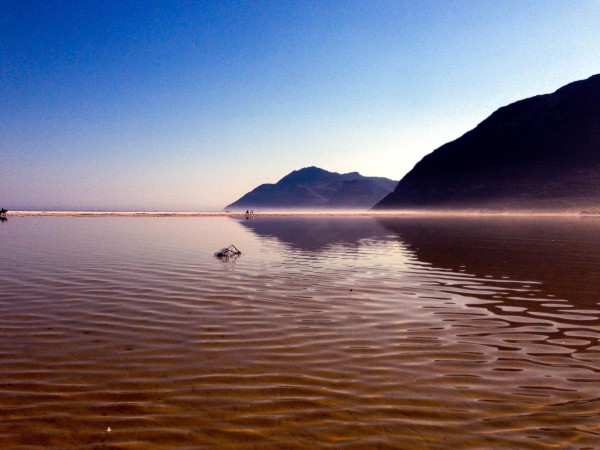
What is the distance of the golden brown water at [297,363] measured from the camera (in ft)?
17.3

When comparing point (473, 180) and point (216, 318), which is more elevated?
point (473, 180)

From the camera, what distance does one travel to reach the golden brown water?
5281 mm

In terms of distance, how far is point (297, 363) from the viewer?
7664mm

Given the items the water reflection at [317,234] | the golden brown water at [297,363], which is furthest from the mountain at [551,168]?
the golden brown water at [297,363]

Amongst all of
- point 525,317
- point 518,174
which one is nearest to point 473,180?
point 518,174

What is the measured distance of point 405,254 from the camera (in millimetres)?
25859

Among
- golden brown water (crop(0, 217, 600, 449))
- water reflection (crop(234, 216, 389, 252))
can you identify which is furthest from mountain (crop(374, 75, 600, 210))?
golden brown water (crop(0, 217, 600, 449))

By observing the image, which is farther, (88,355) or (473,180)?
(473,180)

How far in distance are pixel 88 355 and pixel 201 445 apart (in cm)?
412

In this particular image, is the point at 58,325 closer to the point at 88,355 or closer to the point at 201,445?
the point at 88,355

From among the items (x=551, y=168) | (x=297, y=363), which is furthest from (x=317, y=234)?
(x=551, y=168)

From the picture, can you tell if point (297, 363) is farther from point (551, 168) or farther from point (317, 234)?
point (551, 168)

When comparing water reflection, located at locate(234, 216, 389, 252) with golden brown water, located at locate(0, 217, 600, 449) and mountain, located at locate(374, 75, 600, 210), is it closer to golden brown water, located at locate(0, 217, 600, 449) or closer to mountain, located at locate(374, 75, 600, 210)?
golden brown water, located at locate(0, 217, 600, 449)

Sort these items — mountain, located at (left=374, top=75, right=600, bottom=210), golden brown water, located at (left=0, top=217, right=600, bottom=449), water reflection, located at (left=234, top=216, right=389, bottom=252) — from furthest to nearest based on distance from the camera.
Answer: mountain, located at (left=374, top=75, right=600, bottom=210)
water reflection, located at (left=234, top=216, right=389, bottom=252)
golden brown water, located at (left=0, top=217, right=600, bottom=449)
